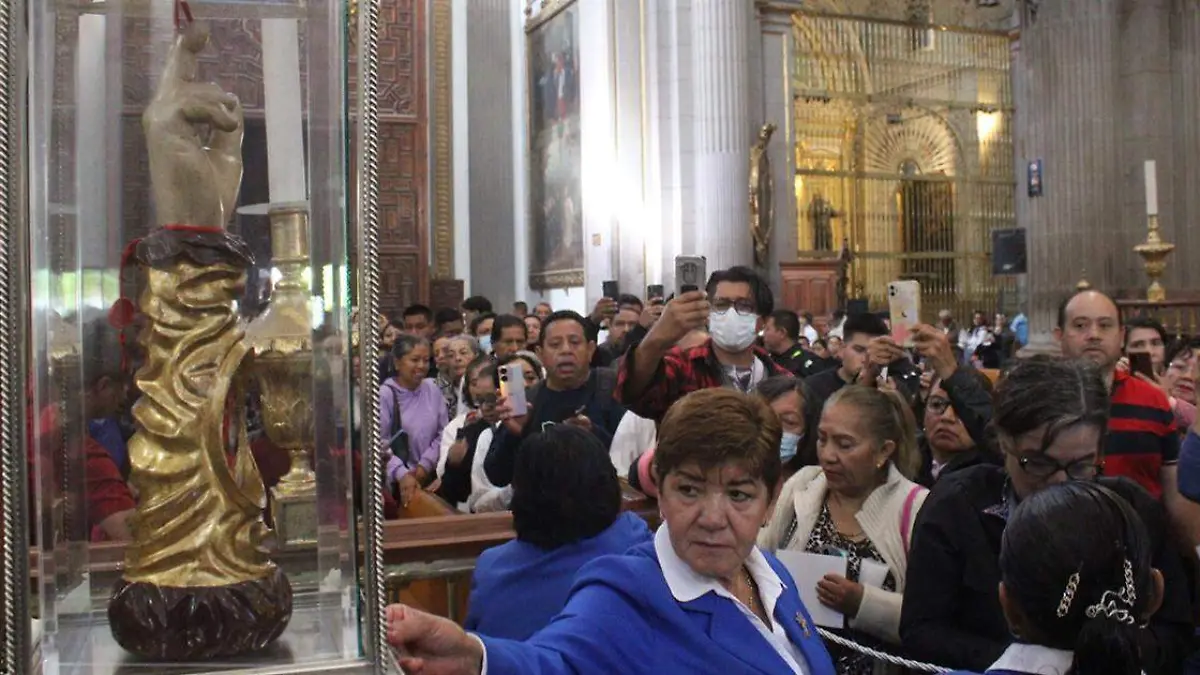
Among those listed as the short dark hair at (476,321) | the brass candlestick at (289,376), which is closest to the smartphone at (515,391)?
the brass candlestick at (289,376)

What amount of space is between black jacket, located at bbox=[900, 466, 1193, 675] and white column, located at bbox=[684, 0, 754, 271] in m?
11.7

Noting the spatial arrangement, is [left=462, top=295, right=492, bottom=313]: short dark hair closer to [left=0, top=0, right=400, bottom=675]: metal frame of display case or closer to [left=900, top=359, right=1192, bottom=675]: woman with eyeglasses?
[left=900, top=359, right=1192, bottom=675]: woman with eyeglasses

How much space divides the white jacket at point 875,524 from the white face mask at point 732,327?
4.06ft

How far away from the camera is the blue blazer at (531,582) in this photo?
302 centimetres

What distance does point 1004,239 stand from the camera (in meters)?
16.9

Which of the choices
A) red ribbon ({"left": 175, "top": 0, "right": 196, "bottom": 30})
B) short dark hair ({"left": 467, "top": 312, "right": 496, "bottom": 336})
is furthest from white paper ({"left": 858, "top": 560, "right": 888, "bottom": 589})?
short dark hair ({"left": 467, "top": 312, "right": 496, "bottom": 336})

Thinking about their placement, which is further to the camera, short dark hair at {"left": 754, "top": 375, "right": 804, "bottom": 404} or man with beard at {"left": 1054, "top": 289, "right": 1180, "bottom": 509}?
short dark hair at {"left": 754, "top": 375, "right": 804, "bottom": 404}

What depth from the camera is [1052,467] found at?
2.78 metres

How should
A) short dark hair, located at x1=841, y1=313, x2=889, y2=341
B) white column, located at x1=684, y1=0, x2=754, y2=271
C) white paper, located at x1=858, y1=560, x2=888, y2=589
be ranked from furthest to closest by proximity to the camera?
1. white column, located at x1=684, y1=0, x2=754, y2=271
2. short dark hair, located at x1=841, y1=313, x2=889, y2=341
3. white paper, located at x1=858, y1=560, x2=888, y2=589

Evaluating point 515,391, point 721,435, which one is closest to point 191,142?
point 721,435

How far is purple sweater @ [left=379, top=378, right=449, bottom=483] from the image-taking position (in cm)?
671

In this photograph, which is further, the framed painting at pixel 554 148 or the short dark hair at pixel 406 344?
the framed painting at pixel 554 148

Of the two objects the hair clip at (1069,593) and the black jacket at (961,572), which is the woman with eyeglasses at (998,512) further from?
the hair clip at (1069,593)

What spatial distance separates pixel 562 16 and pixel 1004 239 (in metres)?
7.05
